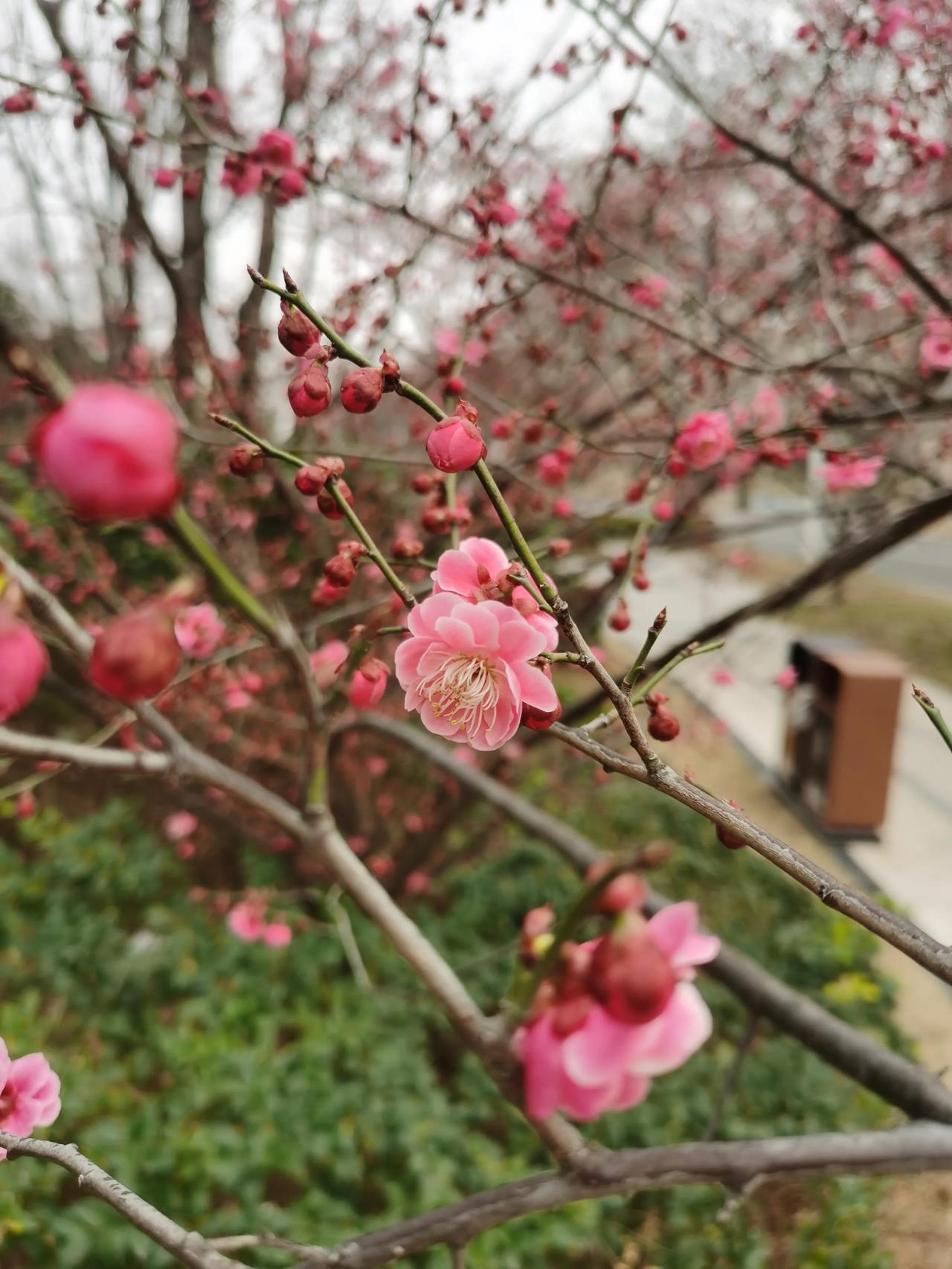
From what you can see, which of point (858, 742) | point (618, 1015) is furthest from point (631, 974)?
point (858, 742)

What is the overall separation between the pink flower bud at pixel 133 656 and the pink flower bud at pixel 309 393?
0.34 meters

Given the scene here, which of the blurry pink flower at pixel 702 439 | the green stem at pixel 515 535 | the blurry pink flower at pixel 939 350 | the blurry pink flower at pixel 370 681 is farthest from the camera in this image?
the blurry pink flower at pixel 939 350

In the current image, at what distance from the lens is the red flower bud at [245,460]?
87cm

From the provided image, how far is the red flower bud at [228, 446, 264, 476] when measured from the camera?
0.87 meters

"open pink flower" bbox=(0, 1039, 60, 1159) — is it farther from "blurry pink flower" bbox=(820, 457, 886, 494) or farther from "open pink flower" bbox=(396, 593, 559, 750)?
"blurry pink flower" bbox=(820, 457, 886, 494)

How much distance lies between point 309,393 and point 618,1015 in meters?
0.59

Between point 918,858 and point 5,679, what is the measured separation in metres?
5.08

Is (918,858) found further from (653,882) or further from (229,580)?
(229,580)

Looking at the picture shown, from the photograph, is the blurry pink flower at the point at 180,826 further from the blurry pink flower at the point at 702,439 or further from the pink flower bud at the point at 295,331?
the pink flower bud at the point at 295,331

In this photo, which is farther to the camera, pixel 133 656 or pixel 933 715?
pixel 933 715

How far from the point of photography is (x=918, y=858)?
4.45 m

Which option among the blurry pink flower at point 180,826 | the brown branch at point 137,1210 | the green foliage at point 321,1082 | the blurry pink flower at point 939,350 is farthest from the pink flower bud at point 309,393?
the blurry pink flower at point 180,826

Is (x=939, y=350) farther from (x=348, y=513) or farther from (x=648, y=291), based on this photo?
(x=348, y=513)

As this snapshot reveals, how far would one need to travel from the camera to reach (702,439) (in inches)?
62.8
